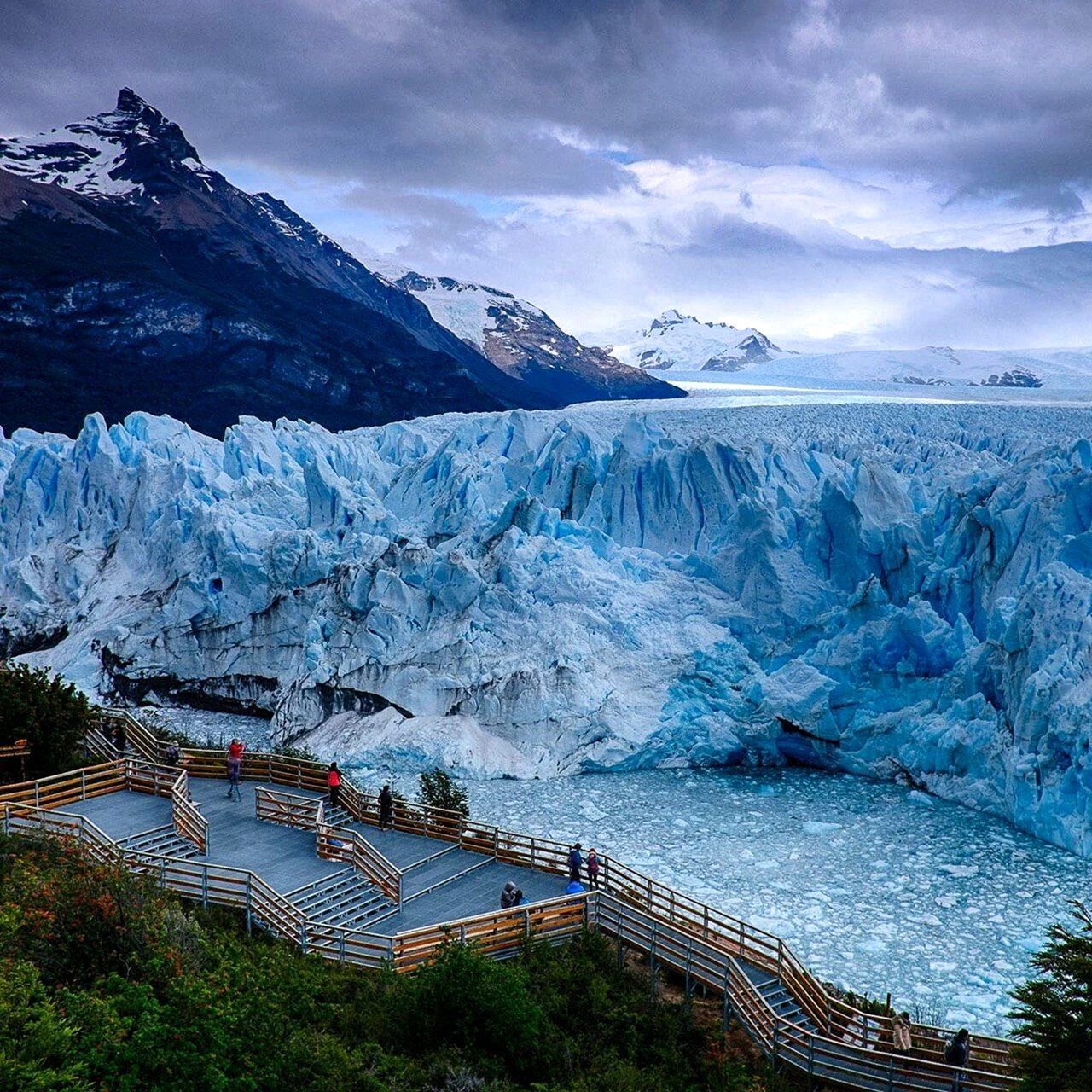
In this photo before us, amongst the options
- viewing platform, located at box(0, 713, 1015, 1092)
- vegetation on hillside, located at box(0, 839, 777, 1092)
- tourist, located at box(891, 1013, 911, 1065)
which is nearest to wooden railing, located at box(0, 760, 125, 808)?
viewing platform, located at box(0, 713, 1015, 1092)

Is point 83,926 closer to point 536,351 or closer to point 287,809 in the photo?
point 287,809

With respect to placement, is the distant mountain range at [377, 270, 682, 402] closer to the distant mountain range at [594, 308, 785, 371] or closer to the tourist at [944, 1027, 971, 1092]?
the distant mountain range at [594, 308, 785, 371]

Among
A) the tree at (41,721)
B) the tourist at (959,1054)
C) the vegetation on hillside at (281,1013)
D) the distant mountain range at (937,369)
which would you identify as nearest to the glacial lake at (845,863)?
the tourist at (959,1054)

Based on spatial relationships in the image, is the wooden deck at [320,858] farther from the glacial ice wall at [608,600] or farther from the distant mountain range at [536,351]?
the distant mountain range at [536,351]

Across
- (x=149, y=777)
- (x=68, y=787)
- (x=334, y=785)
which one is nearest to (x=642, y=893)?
(x=334, y=785)

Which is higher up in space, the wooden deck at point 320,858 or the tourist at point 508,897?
the tourist at point 508,897
